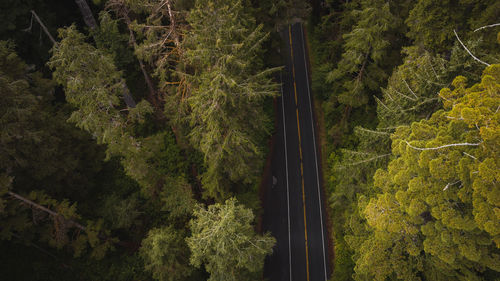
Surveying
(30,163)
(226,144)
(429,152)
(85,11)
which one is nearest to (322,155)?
(226,144)

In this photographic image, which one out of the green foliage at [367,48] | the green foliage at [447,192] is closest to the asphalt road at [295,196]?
the green foliage at [367,48]

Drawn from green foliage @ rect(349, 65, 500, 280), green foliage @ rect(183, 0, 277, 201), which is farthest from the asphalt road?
green foliage @ rect(183, 0, 277, 201)

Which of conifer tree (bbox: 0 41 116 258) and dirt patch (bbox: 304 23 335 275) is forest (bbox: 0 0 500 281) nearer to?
conifer tree (bbox: 0 41 116 258)

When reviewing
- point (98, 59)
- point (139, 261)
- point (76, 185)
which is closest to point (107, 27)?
point (98, 59)

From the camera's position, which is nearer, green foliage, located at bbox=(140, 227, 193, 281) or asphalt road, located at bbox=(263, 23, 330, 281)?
green foliage, located at bbox=(140, 227, 193, 281)

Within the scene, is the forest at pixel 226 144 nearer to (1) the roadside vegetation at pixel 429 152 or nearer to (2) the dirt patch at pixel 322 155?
(1) the roadside vegetation at pixel 429 152

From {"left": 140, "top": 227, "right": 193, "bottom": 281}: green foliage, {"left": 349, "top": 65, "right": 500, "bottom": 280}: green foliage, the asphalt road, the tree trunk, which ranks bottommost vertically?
the asphalt road
